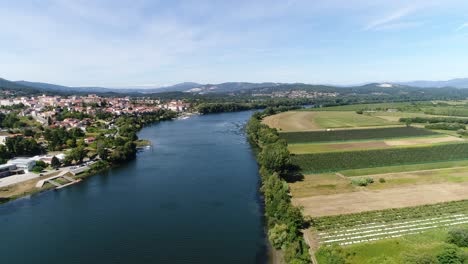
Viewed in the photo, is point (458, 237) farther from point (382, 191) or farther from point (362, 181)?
point (362, 181)

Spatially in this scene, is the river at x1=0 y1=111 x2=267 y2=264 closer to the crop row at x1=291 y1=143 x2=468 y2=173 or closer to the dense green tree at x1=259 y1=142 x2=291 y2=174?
the dense green tree at x1=259 y1=142 x2=291 y2=174

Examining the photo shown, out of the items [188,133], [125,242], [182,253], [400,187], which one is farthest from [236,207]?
[188,133]

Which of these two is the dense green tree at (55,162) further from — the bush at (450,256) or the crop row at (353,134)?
the bush at (450,256)

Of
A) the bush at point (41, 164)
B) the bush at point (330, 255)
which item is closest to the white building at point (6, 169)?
the bush at point (41, 164)

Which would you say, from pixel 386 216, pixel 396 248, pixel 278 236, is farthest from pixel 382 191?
pixel 278 236

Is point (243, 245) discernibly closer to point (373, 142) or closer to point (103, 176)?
point (103, 176)

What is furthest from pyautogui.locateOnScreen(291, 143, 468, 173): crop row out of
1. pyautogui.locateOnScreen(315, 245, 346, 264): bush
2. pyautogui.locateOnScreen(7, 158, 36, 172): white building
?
pyautogui.locateOnScreen(7, 158, 36, 172): white building
